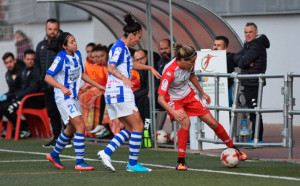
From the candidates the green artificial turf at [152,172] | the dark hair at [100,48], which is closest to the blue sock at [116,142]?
the green artificial turf at [152,172]

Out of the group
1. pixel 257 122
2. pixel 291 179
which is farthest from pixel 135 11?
pixel 291 179

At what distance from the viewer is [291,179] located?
8.11m

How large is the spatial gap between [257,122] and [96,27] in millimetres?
10137

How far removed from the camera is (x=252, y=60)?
1216 cm

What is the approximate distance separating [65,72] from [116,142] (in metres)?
1.29

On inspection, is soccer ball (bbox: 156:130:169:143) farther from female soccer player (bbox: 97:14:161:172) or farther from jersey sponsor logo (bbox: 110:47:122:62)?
jersey sponsor logo (bbox: 110:47:122:62)

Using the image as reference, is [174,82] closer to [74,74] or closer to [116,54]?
[116,54]

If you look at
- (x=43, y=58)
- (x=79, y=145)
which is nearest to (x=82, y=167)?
Answer: (x=79, y=145)

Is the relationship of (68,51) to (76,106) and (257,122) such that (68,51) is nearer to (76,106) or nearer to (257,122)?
(76,106)

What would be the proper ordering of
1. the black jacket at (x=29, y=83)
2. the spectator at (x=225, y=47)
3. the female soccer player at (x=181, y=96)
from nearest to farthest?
1. the female soccer player at (x=181, y=96)
2. the spectator at (x=225, y=47)
3. the black jacket at (x=29, y=83)

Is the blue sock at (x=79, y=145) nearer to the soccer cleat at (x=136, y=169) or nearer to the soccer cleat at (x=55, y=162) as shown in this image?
the soccer cleat at (x=55, y=162)

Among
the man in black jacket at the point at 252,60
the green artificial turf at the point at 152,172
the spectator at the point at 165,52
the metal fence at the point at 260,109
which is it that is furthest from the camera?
the spectator at the point at 165,52

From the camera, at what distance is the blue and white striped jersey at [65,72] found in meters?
9.62

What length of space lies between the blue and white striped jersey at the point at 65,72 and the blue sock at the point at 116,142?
3.10 ft
